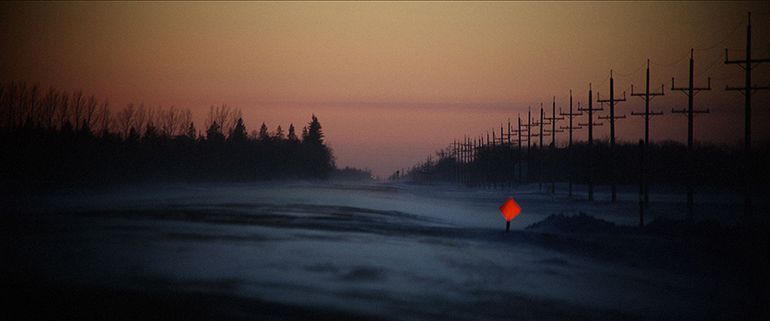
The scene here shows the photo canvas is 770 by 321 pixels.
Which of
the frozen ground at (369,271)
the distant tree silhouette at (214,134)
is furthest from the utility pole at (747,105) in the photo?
the distant tree silhouette at (214,134)

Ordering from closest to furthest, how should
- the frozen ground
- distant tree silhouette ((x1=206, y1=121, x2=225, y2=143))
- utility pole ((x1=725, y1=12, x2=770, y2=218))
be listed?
the frozen ground < utility pole ((x1=725, y1=12, x2=770, y2=218)) < distant tree silhouette ((x1=206, y1=121, x2=225, y2=143))

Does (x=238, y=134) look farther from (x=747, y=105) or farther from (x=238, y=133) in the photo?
(x=747, y=105)

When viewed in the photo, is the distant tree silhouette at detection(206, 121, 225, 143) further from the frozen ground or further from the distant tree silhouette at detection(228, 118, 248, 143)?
the frozen ground

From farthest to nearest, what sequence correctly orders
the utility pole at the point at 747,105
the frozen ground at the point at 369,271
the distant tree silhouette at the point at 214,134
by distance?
the distant tree silhouette at the point at 214,134 → the utility pole at the point at 747,105 → the frozen ground at the point at 369,271

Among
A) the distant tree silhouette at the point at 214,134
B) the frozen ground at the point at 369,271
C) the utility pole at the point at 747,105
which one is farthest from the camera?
the distant tree silhouette at the point at 214,134

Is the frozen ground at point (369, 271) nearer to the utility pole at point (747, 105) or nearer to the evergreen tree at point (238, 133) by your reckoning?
the utility pole at point (747, 105)

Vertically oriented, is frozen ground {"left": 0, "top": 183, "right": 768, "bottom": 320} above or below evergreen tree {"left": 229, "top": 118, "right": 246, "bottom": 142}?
below

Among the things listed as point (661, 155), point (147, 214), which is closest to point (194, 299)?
point (147, 214)

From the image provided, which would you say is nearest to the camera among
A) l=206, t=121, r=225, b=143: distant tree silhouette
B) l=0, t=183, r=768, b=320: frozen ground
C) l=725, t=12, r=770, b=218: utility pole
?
l=0, t=183, r=768, b=320: frozen ground

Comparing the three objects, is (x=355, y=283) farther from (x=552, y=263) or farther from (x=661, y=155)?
(x=661, y=155)

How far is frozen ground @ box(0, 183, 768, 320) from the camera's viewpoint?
10.7 m

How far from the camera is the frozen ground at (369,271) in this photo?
10.7 metres

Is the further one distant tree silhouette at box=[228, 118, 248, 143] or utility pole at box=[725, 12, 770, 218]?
distant tree silhouette at box=[228, 118, 248, 143]

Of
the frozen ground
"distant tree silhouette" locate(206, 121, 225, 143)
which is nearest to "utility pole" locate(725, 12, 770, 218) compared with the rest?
the frozen ground
